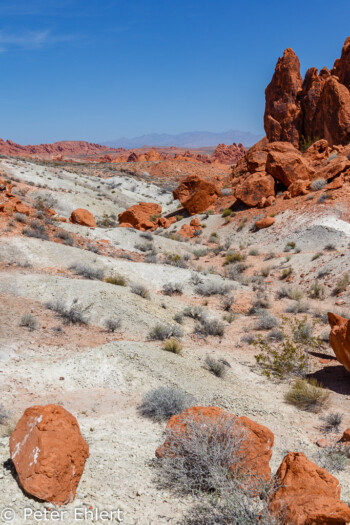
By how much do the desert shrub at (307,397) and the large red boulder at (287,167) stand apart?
19.0m

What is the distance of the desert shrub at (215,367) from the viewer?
764cm

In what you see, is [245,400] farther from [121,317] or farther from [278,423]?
[121,317]

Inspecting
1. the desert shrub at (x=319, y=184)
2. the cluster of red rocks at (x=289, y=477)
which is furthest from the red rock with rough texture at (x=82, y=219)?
the cluster of red rocks at (x=289, y=477)

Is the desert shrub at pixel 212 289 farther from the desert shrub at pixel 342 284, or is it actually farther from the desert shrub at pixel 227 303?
the desert shrub at pixel 342 284

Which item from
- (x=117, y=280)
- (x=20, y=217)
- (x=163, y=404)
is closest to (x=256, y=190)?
(x=20, y=217)

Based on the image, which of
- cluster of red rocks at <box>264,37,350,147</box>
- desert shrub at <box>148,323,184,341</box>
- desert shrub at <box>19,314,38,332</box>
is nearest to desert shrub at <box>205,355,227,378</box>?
desert shrub at <box>148,323,184,341</box>

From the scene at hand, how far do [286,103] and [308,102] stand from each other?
2.20m

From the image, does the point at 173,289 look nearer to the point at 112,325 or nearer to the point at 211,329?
the point at 211,329

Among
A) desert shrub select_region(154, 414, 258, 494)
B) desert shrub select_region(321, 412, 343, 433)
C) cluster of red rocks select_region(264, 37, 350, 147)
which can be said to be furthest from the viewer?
cluster of red rocks select_region(264, 37, 350, 147)

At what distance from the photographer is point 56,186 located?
115ft

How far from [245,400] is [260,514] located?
343 centimetres

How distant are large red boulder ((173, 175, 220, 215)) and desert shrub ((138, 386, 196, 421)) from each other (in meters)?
23.1

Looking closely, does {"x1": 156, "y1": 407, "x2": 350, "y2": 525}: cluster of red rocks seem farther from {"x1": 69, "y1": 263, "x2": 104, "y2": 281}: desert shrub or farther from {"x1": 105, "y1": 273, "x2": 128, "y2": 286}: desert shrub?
{"x1": 69, "y1": 263, "x2": 104, "y2": 281}: desert shrub

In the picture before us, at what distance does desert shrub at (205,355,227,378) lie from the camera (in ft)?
25.1
